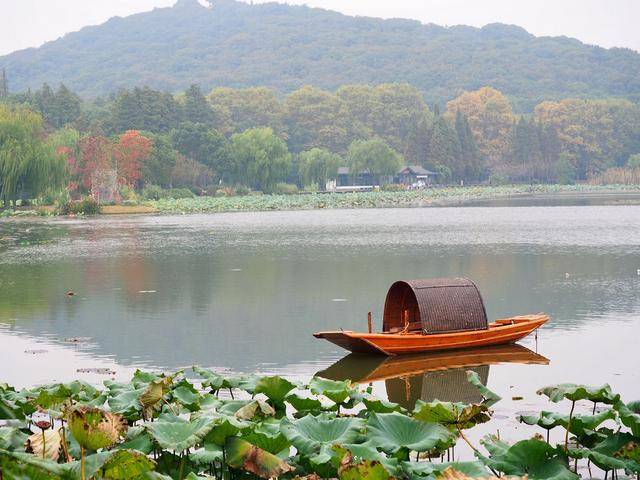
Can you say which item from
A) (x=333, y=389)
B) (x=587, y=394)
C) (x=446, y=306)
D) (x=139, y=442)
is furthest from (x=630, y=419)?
(x=446, y=306)

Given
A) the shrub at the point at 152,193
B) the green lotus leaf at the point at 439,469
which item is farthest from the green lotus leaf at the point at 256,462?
the shrub at the point at 152,193

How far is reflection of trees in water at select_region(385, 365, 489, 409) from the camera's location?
980 cm

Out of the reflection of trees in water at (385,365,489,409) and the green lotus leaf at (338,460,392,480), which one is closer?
the green lotus leaf at (338,460,392,480)

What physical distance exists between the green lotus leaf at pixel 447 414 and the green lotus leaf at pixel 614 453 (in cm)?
79

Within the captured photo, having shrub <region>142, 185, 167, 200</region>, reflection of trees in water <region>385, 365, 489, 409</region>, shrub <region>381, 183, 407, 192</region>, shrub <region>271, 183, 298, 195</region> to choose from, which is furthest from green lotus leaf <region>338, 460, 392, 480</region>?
shrub <region>381, 183, 407, 192</region>

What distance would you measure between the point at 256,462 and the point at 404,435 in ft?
3.11

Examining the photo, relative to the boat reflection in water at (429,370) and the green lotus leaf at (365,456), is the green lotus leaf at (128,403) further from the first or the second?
the boat reflection in water at (429,370)

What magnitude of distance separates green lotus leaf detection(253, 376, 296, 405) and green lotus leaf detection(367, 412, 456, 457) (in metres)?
1.21

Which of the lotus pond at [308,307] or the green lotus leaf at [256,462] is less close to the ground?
the green lotus leaf at [256,462]

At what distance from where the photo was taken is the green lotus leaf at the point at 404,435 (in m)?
5.64

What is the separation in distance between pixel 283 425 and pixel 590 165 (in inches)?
4735

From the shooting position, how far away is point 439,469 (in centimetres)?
532

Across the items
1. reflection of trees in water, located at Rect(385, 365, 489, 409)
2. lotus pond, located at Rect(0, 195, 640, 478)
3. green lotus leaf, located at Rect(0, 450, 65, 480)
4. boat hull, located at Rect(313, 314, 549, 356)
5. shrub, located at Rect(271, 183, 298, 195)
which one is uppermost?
shrub, located at Rect(271, 183, 298, 195)

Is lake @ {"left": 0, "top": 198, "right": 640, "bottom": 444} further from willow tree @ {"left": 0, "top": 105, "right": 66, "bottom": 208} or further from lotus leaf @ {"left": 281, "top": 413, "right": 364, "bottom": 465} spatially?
willow tree @ {"left": 0, "top": 105, "right": 66, "bottom": 208}
